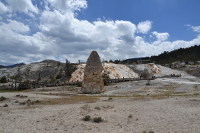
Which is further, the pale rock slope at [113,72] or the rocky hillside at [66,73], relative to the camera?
the rocky hillside at [66,73]

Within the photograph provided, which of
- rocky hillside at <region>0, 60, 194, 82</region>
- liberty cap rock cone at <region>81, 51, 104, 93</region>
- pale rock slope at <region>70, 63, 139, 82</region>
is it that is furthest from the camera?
rocky hillside at <region>0, 60, 194, 82</region>

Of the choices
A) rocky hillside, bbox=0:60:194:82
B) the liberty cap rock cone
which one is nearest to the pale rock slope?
rocky hillside, bbox=0:60:194:82

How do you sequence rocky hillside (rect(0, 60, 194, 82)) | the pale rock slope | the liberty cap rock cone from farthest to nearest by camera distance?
rocky hillside (rect(0, 60, 194, 82)) < the pale rock slope < the liberty cap rock cone

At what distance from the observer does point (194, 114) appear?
937 cm

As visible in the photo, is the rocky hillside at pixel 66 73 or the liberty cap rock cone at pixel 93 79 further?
the rocky hillside at pixel 66 73

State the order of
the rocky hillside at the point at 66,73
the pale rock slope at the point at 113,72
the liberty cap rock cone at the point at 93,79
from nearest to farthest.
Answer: the liberty cap rock cone at the point at 93,79, the pale rock slope at the point at 113,72, the rocky hillside at the point at 66,73

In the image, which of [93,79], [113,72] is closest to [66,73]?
[113,72]

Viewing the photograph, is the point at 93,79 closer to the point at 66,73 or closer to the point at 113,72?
the point at 66,73

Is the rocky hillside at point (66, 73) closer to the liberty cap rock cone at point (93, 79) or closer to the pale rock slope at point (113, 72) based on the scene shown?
the pale rock slope at point (113, 72)

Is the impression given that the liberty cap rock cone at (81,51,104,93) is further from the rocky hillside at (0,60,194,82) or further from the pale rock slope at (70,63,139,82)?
the rocky hillside at (0,60,194,82)

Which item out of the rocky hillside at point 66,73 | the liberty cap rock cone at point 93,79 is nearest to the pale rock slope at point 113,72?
the rocky hillside at point 66,73

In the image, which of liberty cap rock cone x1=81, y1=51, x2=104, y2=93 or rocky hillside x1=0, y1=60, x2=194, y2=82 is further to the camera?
rocky hillside x1=0, y1=60, x2=194, y2=82

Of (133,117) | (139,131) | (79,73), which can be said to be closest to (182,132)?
(139,131)

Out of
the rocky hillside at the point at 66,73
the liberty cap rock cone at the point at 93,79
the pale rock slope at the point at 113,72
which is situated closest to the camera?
the liberty cap rock cone at the point at 93,79
